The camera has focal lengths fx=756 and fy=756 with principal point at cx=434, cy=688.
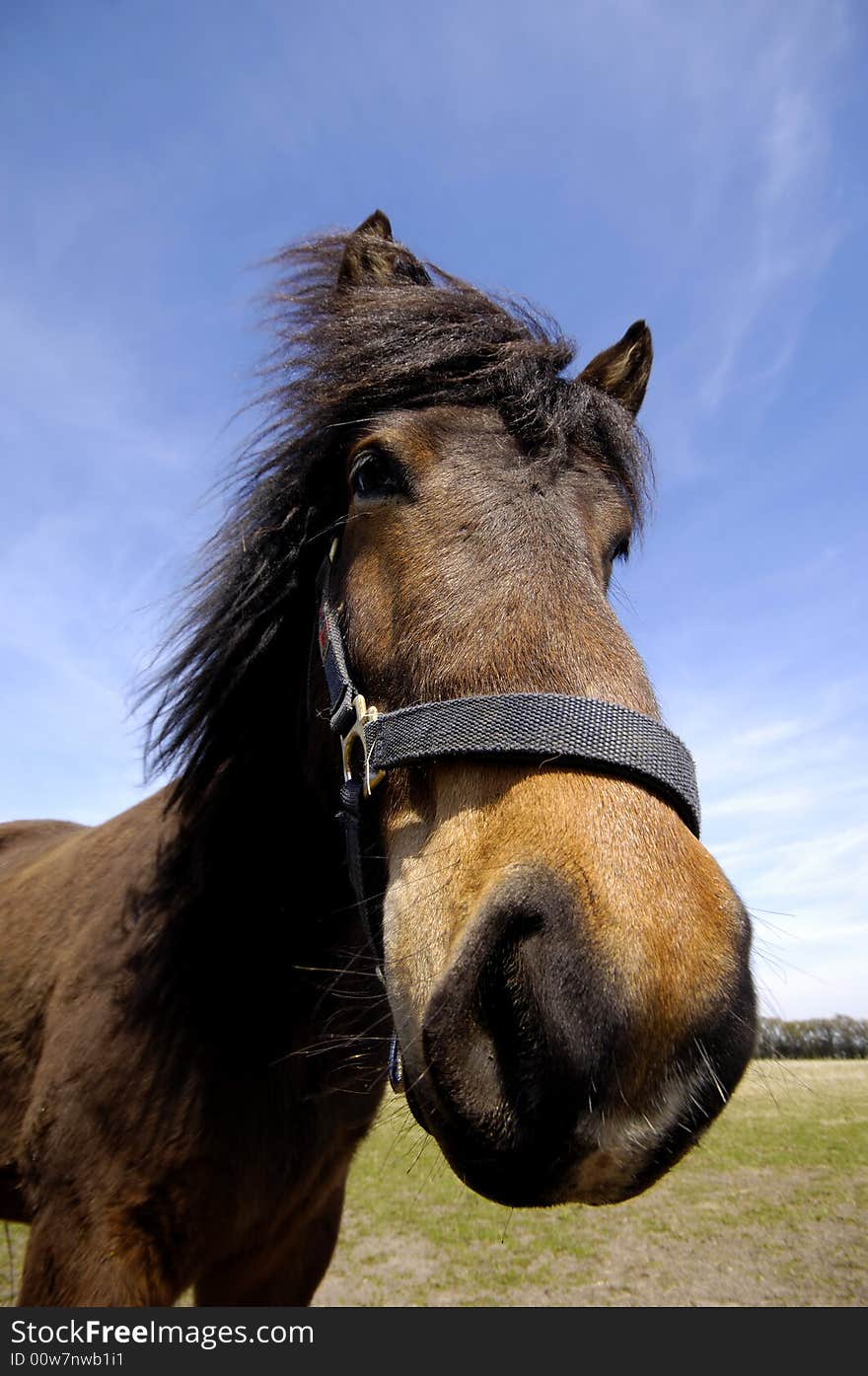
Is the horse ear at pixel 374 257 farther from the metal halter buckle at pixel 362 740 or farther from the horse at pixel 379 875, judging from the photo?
the metal halter buckle at pixel 362 740

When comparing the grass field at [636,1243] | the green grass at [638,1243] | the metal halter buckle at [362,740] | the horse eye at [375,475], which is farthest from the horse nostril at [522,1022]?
the green grass at [638,1243]

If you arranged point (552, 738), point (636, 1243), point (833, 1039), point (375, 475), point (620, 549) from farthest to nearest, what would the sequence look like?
point (833, 1039) < point (636, 1243) < point (620, 549) < point (375, 475) < point (552, 738)

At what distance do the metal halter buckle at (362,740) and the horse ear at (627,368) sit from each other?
1810 mm

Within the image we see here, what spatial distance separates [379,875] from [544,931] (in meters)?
0.77

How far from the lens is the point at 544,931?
1.18 meters

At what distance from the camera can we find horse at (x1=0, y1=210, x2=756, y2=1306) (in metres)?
1.19

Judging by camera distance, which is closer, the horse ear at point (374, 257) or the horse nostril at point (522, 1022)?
the horse nostril at point (522, 1022)

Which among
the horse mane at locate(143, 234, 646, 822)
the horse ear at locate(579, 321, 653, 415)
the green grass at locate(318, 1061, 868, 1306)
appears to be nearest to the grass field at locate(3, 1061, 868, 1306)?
the green grass at locate(318, 1061, 868, 1306)

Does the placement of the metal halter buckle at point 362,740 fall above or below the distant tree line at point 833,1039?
above

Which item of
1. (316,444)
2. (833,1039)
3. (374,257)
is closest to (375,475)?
(316,444)

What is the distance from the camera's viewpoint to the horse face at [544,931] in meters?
1.13

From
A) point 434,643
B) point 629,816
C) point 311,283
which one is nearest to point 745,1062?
point 629,816

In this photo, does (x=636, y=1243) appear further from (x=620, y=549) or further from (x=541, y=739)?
(x=541, y=739)

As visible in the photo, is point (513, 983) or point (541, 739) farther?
point (541, 739)
